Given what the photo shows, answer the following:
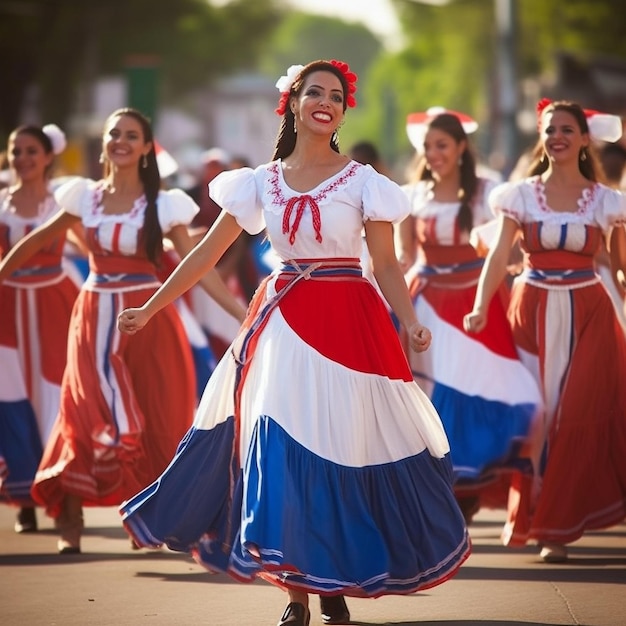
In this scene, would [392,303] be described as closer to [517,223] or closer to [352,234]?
[352,234]

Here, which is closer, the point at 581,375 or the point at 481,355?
the point at 581,375

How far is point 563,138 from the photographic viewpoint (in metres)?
9.41

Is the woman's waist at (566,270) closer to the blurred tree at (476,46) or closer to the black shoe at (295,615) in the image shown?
the black shoe at (295,615)

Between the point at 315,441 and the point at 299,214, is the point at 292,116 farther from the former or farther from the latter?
the point at 315,441

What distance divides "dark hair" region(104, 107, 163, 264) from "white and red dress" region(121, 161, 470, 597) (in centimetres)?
216

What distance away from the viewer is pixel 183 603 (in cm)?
791

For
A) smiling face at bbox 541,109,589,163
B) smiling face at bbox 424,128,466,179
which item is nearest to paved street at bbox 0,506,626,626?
smiling face at bbox 541,109,589,163

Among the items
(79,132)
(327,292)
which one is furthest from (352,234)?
(79,132)

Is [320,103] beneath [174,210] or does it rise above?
above

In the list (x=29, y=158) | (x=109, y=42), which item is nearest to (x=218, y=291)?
(x=29, y=158)

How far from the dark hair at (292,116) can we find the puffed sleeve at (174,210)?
1.94 m

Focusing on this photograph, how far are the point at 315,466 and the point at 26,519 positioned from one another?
4.06 m

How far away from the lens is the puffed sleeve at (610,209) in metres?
9.19

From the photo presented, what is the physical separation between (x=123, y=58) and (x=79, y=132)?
54.2 ft
